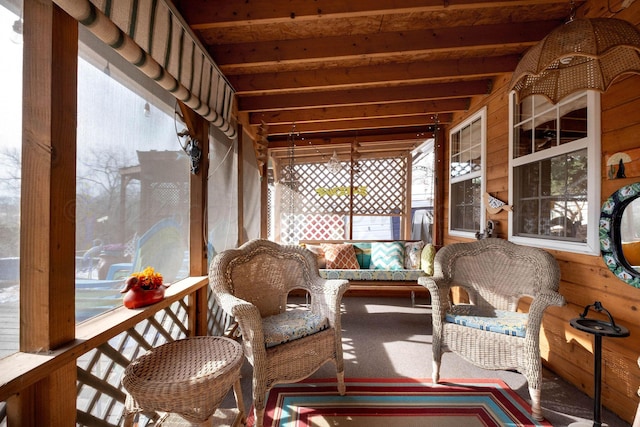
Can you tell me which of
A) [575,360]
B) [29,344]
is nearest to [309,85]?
[29,344]

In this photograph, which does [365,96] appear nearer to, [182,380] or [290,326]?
[290,326]

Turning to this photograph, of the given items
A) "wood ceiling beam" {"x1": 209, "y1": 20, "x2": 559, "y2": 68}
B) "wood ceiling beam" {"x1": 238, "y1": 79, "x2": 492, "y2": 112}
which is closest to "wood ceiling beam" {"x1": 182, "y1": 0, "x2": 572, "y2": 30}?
"wood ceiling beam" {"x1": 209, "y1": 20, "x2": 559, "y2": 68}

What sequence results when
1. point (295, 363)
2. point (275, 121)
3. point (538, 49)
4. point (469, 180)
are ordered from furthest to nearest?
point (275, 121)
point (469, 180)
point (295, 363)
point (538, 49)

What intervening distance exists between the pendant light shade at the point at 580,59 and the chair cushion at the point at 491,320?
1.26 m

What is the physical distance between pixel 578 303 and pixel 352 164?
2.91 meters

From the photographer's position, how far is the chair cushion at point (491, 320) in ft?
5.15

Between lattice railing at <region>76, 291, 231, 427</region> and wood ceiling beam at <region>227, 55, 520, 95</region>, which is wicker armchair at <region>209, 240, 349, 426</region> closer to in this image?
lattice railing at <region>76, 291, 231, 427</region>

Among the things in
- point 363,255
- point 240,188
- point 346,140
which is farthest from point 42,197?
point 346,140

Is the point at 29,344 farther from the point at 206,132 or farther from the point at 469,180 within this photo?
the point at 469,180

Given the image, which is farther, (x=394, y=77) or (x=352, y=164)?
(x=352, y=164)

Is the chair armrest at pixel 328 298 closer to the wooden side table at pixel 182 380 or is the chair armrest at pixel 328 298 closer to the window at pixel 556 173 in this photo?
the wooden side table at pixel 182 380

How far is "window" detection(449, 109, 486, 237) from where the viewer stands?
2924 millimetres

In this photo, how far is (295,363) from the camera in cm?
151

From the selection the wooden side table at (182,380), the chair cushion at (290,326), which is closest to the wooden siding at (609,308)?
the chair cushion at (290,326)
